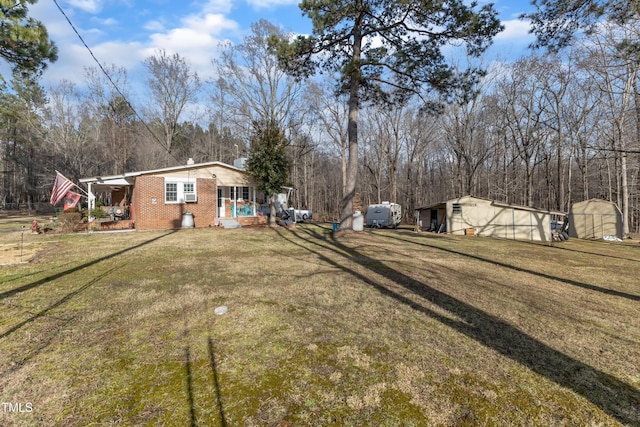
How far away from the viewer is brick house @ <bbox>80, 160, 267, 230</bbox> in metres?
14.3

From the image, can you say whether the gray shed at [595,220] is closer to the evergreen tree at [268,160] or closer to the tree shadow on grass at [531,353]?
the evergreen tree at [268,160]

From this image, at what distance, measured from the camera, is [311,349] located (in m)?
2.90

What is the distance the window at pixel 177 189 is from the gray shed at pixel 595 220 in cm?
2507

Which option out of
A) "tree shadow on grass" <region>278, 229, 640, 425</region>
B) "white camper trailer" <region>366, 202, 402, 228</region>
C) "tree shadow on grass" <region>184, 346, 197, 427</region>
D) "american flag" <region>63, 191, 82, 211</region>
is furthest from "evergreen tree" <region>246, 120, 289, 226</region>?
"tree shadow on grass" <region>184, 346, 197, 427</region>

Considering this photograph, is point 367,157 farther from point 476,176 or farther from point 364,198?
point 476,176

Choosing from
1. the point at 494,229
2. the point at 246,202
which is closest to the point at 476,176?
the point at 494,229

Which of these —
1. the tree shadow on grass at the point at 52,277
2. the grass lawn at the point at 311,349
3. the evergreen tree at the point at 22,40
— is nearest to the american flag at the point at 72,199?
the evergreen tree at the point at 22,40

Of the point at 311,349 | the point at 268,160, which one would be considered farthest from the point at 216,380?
the point at 268,160

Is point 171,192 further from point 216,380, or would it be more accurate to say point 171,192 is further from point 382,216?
point 382,216

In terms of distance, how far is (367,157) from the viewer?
34625 millimetres

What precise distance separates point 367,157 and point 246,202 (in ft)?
67.9

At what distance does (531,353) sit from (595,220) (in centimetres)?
2285

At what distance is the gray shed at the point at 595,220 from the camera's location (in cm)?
1836

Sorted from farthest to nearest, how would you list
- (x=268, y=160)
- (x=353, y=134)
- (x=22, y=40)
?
1. (x=268, y=160)
2. (x=353, y=134)
3. (x=22, y=40)
